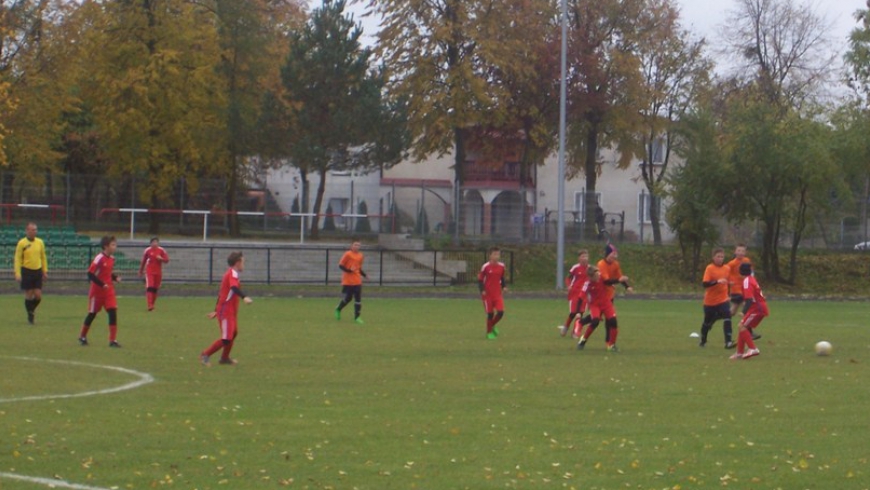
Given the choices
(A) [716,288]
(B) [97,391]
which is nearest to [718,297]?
(A) [716,288]

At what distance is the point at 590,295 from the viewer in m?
20.2

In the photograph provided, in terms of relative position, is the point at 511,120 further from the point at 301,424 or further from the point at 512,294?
the point at 301,424

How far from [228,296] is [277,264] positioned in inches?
962

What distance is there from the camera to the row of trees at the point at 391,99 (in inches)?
1825

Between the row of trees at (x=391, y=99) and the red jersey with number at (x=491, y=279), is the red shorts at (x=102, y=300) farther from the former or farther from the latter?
the row of trees at (x=391, y=99)

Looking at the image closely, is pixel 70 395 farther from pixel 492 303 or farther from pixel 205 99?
pixel 205 99

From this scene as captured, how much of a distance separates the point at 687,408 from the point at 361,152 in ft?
134

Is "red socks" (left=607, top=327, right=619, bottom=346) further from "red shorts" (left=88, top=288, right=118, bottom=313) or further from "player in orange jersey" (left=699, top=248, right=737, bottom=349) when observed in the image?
"red shorts" (left=88, top=288, right=118, bottom=313)

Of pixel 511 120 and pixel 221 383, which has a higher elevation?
pixel 511 120

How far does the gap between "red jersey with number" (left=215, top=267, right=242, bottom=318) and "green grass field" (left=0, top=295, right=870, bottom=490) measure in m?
0.78

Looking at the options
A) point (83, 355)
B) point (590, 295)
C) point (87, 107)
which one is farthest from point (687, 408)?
point (87, 107)

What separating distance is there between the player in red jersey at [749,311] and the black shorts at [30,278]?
1375 centimetres

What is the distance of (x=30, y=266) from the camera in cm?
2411

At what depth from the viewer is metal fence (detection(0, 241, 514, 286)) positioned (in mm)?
38312
